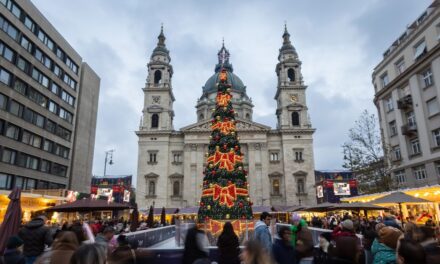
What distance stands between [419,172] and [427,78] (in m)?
9.04

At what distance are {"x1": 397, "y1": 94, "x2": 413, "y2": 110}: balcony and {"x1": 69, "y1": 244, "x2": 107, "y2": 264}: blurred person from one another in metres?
33.7

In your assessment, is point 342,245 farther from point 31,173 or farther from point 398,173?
point 31,173

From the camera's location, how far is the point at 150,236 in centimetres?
1584

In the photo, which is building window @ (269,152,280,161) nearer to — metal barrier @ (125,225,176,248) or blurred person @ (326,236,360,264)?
metal barrier @ (125,225,176,248)

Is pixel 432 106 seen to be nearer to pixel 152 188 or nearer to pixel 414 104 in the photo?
pixel 414 104

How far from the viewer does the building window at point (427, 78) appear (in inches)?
1072

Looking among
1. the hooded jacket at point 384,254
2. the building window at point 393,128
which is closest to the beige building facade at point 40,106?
the hooded jacket at point 384,254

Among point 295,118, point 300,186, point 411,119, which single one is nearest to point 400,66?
point 411,119

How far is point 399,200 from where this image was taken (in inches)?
616

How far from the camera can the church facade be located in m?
54.6

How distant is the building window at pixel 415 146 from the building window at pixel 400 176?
9.44ft

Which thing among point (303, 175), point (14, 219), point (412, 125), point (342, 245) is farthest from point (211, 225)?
point (303, 175)

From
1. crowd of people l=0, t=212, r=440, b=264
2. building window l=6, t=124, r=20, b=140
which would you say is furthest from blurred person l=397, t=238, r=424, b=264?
building window l=6, t=124, r=20, b=140

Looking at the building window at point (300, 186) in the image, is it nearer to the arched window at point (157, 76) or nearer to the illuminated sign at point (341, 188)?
the illuminated sign at point (341, 188)
